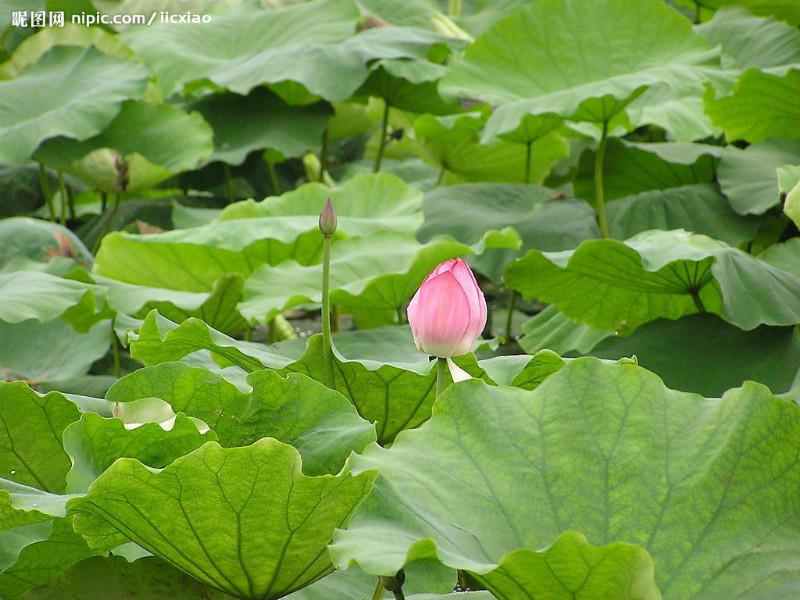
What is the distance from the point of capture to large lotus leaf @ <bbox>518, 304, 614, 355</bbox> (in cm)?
197

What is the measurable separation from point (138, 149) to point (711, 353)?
1.56 metres

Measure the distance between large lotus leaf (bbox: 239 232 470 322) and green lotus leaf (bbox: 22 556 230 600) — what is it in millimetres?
793

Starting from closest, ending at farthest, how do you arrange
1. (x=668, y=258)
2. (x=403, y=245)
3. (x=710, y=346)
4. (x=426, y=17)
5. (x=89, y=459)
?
(x=89, y=459) < (x=668, y=258) < (x=710, y=346) < (x=403, y=245) < (x=426, y=17)

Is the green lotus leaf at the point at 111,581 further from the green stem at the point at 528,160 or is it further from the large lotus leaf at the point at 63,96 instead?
the green stem at the point at 528,160

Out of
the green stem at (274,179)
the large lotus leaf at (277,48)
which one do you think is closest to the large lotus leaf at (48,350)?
the large lotus leaf at (277,48)

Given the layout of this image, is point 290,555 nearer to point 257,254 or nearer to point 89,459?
point 89,459

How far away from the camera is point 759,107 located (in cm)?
233

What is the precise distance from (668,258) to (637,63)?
84cm

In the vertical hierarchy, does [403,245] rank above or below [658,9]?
below

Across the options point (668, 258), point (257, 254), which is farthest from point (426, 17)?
point (668, 258)

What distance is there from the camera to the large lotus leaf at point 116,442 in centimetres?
101

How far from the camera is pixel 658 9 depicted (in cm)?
235

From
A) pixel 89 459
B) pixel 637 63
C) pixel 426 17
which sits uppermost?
pixel 89 459

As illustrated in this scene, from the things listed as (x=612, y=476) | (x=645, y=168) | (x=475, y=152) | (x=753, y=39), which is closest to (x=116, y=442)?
(x=612, y=476)
